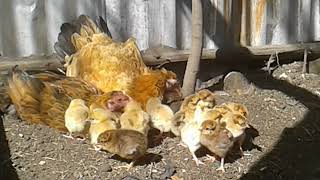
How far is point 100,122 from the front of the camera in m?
4.25

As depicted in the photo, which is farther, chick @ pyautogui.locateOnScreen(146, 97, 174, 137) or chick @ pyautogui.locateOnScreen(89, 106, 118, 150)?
chick @ pyautogui.locateOnScreen(146, 97, 174, 137)

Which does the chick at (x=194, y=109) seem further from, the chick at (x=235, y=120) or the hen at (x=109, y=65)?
the hen at (x=109, y=65)

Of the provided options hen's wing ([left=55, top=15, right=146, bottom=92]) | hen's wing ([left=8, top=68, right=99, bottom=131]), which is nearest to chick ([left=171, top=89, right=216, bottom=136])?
hen's wing ([left=55, top=15, right=146, bottom=92])

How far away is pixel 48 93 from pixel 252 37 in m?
2.00

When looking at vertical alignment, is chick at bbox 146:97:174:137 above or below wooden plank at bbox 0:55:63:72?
below

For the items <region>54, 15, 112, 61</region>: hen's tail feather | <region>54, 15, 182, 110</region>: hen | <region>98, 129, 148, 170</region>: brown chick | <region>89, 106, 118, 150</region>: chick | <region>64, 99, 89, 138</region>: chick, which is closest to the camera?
<region>98, 129, 148, 170</region>: brown chick

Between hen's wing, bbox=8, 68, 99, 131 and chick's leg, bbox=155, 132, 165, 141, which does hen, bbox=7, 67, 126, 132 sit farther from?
chick's leg, bbox=155, 132, 165, 141

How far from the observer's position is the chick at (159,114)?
4398 mm

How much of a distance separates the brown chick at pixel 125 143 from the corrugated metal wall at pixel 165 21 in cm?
141

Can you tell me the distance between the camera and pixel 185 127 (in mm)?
4254

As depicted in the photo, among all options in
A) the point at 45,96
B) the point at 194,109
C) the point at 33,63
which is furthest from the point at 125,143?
the point at 33,63

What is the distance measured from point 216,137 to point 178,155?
373mm

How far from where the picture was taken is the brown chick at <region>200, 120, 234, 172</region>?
13.3 feet

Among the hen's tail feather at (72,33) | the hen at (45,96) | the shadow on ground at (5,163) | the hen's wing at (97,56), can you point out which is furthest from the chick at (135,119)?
the hen's tail feather at (72,33)
